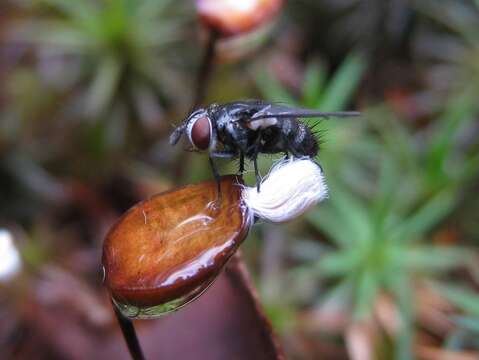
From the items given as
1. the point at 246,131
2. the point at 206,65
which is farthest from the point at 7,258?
the point at 246,131

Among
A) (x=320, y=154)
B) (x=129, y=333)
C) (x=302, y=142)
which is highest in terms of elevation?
(x=302, y=142)

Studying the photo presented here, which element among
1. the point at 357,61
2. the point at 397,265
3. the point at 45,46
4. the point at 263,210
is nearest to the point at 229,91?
the point at 357,61

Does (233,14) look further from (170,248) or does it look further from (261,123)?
(170,248)

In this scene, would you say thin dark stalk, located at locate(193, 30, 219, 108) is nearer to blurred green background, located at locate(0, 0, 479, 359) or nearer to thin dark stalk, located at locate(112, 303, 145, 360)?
blurred green background, located at locate(0, 0, 479, 359)

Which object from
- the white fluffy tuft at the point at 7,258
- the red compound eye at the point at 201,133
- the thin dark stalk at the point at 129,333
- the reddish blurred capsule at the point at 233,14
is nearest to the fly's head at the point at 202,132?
the red compound eye at the point at 201,133

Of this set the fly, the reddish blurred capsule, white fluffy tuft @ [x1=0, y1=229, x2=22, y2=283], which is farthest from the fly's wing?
white fluffy tuft @ [x1=0, y1=229, x2=22, y2=283]

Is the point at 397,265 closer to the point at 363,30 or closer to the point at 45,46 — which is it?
the point at 363,30

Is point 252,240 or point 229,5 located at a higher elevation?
point 229,5
